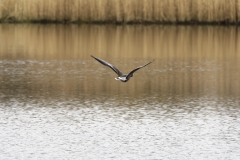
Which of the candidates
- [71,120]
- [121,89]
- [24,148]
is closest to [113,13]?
[121,89]

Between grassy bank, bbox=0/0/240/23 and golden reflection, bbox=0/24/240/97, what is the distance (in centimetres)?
38

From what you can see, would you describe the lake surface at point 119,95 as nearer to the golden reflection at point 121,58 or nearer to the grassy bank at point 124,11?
the golden reflection at point 121,58

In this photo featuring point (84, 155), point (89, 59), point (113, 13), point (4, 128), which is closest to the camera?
point (84, 155)

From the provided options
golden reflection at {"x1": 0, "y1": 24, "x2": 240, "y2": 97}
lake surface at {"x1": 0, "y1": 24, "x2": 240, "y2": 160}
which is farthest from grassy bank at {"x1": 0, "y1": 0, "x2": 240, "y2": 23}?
lake surface at {"x1": 0, "y1": 24, "x2": 240, "y2": 160}

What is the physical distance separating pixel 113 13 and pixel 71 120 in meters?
16.8

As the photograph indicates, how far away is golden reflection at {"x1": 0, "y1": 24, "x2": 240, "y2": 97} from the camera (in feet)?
67.5

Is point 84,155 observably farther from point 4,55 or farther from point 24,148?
point 4,55

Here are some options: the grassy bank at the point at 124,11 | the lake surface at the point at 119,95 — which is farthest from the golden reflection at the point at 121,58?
the grassy bank at the point at 124,11

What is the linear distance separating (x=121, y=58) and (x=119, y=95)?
643 cm

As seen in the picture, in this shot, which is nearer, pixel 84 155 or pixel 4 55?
pixel 84 155

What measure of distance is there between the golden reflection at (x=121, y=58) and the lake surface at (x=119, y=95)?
1.2 inches

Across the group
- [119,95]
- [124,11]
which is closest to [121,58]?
[119,95]

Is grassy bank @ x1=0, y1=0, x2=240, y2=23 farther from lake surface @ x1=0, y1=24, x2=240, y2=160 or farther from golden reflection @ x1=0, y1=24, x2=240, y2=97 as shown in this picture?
lake surface @ x1=0, y1=24, x2=240, y2=160

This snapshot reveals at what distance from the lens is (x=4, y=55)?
2623 cm
